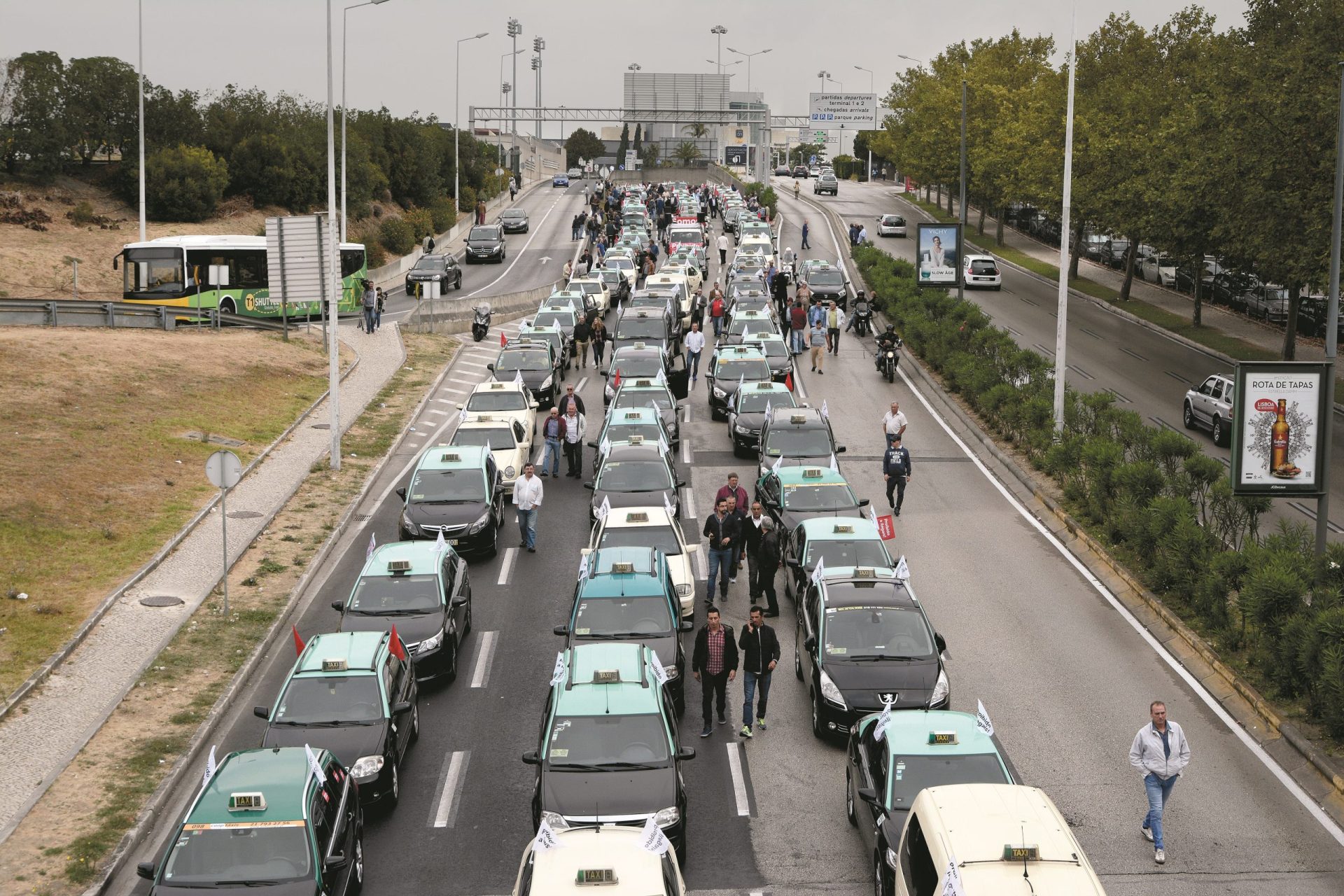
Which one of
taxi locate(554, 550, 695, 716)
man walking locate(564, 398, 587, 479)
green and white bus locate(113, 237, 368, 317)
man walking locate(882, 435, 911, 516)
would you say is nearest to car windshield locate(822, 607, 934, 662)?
taxi locate(554, 550, 695, 716)

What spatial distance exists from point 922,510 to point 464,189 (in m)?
78.4

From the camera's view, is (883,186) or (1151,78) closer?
(1151,78)

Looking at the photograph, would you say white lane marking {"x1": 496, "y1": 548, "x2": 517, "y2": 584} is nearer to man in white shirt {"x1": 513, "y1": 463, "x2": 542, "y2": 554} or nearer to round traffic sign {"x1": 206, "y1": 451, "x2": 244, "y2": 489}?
man in white shirt {"x1": 513, "y1": 463, "x2": 542, "y2": 554}

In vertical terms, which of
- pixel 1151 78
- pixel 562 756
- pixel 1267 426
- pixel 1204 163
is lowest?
pixel 562 756

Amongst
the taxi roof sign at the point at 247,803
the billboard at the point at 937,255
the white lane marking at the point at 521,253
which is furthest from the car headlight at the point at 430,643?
the white lane marking at the point at 521,253

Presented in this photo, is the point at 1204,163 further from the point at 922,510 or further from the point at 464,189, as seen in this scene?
the point at 464,189

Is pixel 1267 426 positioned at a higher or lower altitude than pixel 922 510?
higher

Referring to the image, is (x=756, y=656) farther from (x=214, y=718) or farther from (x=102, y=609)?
(x=102, y=609)

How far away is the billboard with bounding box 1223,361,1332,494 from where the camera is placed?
62.9ft

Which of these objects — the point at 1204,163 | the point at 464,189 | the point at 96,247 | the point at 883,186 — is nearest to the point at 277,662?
the point at 1204,163

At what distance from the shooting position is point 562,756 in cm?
1399

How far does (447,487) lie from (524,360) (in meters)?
11.8

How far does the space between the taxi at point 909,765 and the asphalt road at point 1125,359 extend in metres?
12.9

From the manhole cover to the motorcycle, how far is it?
90.1 feet
